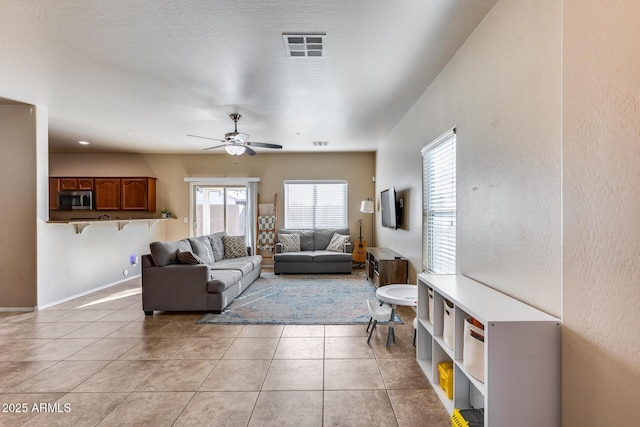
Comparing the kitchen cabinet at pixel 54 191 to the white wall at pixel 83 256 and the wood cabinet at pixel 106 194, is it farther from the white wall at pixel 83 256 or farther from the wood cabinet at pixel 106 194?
the white wall at pixel 83 256

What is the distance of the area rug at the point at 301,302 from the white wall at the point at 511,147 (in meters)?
1.78

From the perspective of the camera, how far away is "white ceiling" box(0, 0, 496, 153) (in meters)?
2.14

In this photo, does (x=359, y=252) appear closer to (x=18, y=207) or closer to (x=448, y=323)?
(x=448, y=323)

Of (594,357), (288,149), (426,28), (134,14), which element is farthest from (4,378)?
(288,149)

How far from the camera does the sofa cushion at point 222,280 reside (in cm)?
380

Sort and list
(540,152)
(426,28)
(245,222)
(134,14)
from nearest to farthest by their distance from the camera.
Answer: (540,152)
(134,14)
(426,28)
(245,222)

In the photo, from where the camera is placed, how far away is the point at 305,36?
7.97ft

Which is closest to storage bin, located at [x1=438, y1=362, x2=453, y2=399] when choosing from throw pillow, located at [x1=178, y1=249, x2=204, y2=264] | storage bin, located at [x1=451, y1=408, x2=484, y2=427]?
storage bin, located at [x1=451, y1=408, x2=484, y2=427]

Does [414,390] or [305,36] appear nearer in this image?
[414,390]

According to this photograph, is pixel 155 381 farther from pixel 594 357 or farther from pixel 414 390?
pixel 594 357

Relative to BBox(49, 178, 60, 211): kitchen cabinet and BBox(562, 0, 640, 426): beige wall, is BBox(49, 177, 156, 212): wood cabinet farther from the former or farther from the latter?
BBox(562, 0, 640, 426): beige wall

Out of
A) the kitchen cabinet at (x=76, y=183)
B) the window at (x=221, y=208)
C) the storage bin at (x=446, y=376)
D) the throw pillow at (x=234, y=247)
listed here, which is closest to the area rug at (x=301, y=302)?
the throw pillow at (x=234, y=247)

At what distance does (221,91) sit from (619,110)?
3523 millimetres

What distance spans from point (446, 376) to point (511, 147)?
63.7 inches
